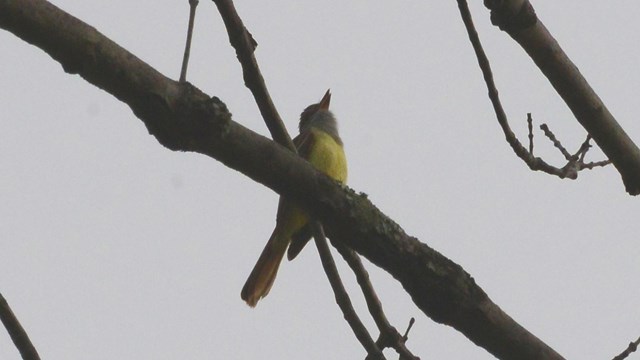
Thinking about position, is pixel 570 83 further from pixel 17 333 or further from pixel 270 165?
pixel 17 333

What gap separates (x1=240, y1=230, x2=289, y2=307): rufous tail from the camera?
6188 mm

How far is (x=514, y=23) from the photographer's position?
2.83 m

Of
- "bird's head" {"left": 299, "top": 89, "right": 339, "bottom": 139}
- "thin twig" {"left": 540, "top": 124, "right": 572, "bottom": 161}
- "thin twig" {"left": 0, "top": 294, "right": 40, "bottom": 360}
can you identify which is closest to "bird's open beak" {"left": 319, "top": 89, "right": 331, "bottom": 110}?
"bird's head" {"left": 299, "top": 89, "right": 339, "bottom": 139}

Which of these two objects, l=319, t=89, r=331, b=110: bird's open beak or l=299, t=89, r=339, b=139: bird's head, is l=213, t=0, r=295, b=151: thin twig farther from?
l=319, t=89, r=331, b=110: bird's open beak

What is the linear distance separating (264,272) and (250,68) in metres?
3.48

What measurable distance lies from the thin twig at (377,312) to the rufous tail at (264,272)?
10.2 feet

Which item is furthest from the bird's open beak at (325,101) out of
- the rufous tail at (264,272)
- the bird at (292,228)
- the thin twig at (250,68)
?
the thin twig at (250,68)

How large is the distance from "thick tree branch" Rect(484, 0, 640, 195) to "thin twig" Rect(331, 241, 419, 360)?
82 centimetres

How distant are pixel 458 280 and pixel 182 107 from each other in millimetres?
834

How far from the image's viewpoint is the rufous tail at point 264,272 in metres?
6.19

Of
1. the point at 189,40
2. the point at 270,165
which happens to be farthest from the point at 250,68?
the point at 270,165

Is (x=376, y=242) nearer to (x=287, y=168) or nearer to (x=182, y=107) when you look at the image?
(x=287, y=168)

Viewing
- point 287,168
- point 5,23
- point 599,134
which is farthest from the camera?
point 599,134

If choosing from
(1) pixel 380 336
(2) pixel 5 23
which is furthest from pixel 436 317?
(2) pixel 5 23
